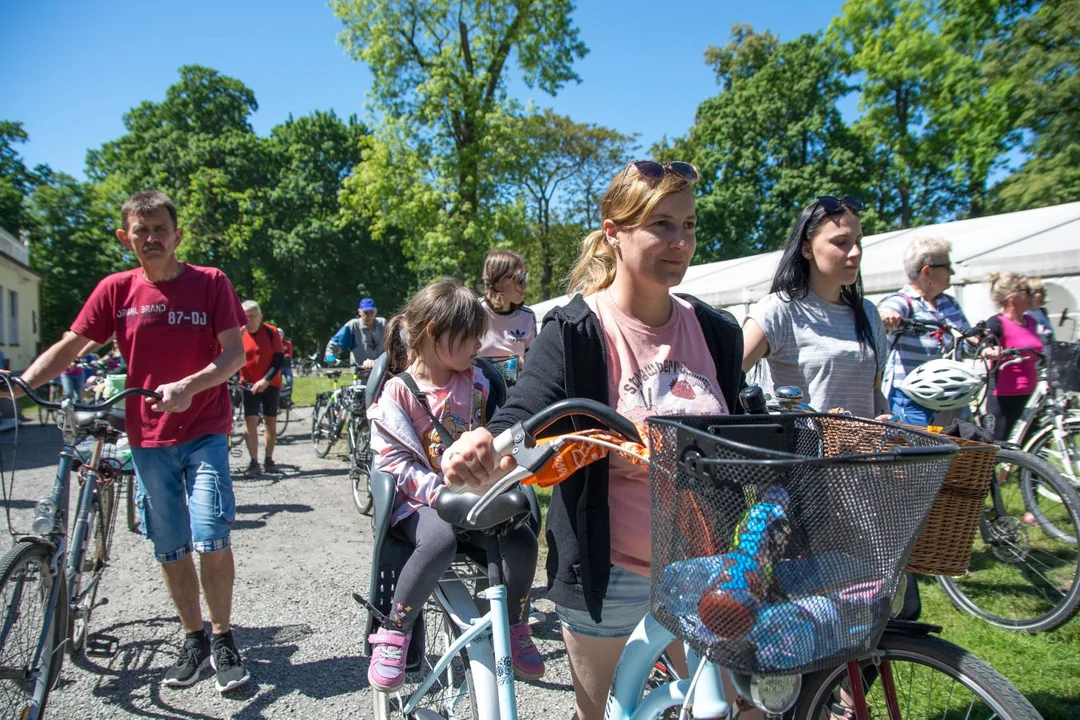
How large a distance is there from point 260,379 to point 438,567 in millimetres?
7213

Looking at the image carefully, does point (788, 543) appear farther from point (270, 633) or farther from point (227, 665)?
point (270, 633)

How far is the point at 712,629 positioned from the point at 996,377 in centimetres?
529

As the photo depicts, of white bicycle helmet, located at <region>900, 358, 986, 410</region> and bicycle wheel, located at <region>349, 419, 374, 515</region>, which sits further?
bicycle wheel, located at <region>349, 419, 374, 515</region>

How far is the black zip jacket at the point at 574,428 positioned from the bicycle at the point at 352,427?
3.23m

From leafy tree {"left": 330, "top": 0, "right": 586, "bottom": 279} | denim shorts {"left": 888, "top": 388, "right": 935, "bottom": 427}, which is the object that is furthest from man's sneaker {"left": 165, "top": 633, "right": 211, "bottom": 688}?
leafy tree {"left": 330, "top": 0, "right": 586, "bottom": 279}

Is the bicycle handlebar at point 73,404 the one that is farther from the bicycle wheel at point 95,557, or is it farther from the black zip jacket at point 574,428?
the black zip jacket at point 574,428

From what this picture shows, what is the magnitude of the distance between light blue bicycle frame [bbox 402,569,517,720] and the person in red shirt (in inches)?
277

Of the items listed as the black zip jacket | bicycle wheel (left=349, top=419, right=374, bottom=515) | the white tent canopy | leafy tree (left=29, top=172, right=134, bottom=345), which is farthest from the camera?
leafy tree (left=29, top=172, right=134, bottom=345)

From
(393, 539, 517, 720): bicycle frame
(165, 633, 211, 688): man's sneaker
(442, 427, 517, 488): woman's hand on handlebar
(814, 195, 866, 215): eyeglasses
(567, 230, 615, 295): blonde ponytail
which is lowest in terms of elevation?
(165, 633, 211, 688): man's sneaker

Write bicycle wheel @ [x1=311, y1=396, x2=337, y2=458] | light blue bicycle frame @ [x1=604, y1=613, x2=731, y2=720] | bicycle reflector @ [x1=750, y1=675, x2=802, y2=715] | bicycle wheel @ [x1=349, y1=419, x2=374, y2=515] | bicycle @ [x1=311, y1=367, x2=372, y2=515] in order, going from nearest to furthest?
bicycle reflector @ [x1=750, y1=675, x2=802, y2=715] < light blue bicycle frame @ [x1=604, y1=613, x2=731, y2=720] < bicycle wheel @ [x1=349, y1=419, x2=374, y2=515] < bicycle @ [x1=311, y1=367, x2=372, y2=515] < bicycle wheel @ [x1=311, y1=396, x2=337, y2=458]

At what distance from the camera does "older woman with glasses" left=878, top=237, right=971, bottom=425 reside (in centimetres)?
419

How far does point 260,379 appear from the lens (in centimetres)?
886

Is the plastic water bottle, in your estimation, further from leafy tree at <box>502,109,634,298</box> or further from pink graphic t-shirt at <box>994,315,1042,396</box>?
leafy tree at <box>502,109,634,298</box>

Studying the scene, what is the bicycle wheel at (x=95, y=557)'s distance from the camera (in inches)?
143
